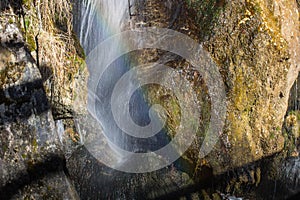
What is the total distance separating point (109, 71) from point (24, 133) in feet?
10.3

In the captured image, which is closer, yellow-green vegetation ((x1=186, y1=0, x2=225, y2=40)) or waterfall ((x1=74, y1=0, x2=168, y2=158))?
waterfall ((x1=74, y1=0, x2=168, y2=158))

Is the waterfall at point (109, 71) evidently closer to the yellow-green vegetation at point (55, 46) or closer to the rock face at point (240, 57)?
the rock face at point (240, 57)

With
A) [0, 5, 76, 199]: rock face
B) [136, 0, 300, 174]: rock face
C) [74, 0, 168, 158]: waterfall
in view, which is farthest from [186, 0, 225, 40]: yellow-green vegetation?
[0, 5, 76, 199]: rock face

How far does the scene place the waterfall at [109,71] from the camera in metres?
4.84

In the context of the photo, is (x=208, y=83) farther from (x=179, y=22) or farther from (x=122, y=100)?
(x=122, y=100)

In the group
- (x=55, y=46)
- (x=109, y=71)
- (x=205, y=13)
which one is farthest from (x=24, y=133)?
(x=205, y=13)

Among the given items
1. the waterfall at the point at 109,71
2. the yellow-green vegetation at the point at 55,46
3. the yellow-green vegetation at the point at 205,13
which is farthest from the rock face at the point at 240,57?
the yellow-green vegetation at the point at 55,46

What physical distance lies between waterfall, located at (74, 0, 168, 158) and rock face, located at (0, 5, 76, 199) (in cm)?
225

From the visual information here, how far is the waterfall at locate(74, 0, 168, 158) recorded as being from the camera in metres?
4.84

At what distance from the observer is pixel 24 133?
2355 mm

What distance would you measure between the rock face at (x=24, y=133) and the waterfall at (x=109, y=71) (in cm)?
225

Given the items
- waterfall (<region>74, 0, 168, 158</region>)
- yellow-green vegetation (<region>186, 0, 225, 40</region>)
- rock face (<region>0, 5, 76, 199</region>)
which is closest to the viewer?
rock face (<region>0, 5, 76, 199</region>)

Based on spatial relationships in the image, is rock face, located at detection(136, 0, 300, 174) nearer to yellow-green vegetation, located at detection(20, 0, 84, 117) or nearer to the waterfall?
the waterfall

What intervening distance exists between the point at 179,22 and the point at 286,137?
2484 millimetres
